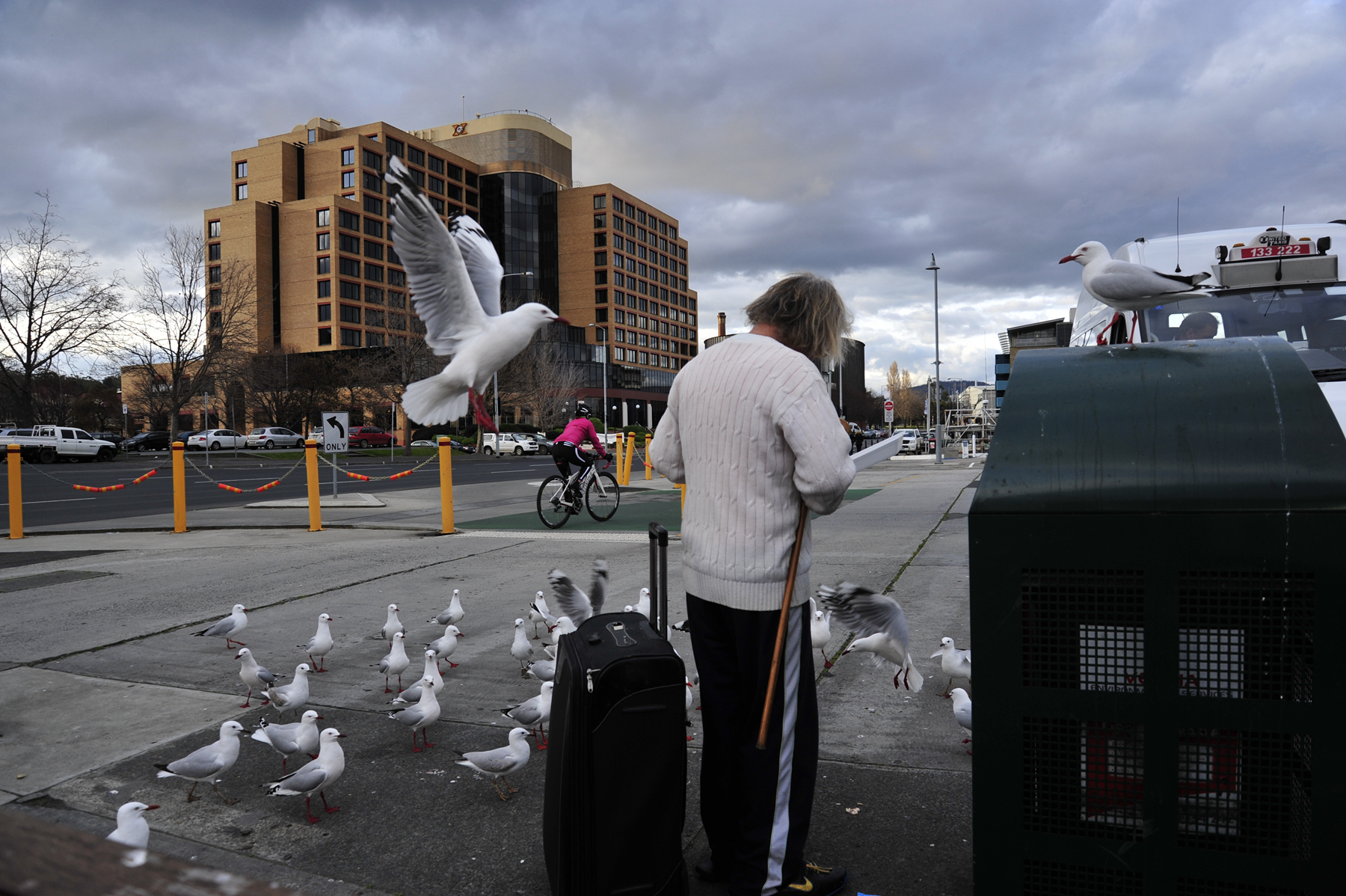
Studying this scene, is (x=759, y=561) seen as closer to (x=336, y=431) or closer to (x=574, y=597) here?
(x=574, y=597)

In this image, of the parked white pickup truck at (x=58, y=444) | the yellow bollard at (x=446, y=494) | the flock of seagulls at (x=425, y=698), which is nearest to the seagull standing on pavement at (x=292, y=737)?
the flock of seagulls at (x=425, y=698)

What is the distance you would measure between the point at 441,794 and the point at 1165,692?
2.67 metres

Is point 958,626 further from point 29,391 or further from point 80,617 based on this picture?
point 29,391

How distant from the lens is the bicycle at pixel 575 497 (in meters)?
11.7

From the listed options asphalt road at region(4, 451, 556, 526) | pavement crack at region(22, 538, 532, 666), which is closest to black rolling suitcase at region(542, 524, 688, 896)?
pavement crack at region(22, 538, 532, 666)

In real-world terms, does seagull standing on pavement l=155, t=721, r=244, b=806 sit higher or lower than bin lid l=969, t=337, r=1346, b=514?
lower

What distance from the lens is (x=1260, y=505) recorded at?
1.67 metres

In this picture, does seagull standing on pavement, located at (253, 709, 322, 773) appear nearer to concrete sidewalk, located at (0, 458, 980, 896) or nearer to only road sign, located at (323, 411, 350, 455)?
concrete sidewalk, located at (0, 458, 980, 896)

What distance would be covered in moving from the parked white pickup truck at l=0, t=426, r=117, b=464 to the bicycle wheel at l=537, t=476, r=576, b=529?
36272mm

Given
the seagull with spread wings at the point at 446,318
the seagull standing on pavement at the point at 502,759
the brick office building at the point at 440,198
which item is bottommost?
the seagull standing on pavement at the point at 502,759

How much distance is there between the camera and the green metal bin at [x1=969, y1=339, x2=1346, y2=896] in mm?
A: 1665

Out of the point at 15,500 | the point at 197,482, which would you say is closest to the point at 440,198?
the point at 15,500

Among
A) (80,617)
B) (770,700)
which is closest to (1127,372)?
(770,700)

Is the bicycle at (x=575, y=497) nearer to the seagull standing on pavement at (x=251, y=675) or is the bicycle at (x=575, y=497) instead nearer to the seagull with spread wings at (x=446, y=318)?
the seagull standing on pavement at (x=251, y=675)
